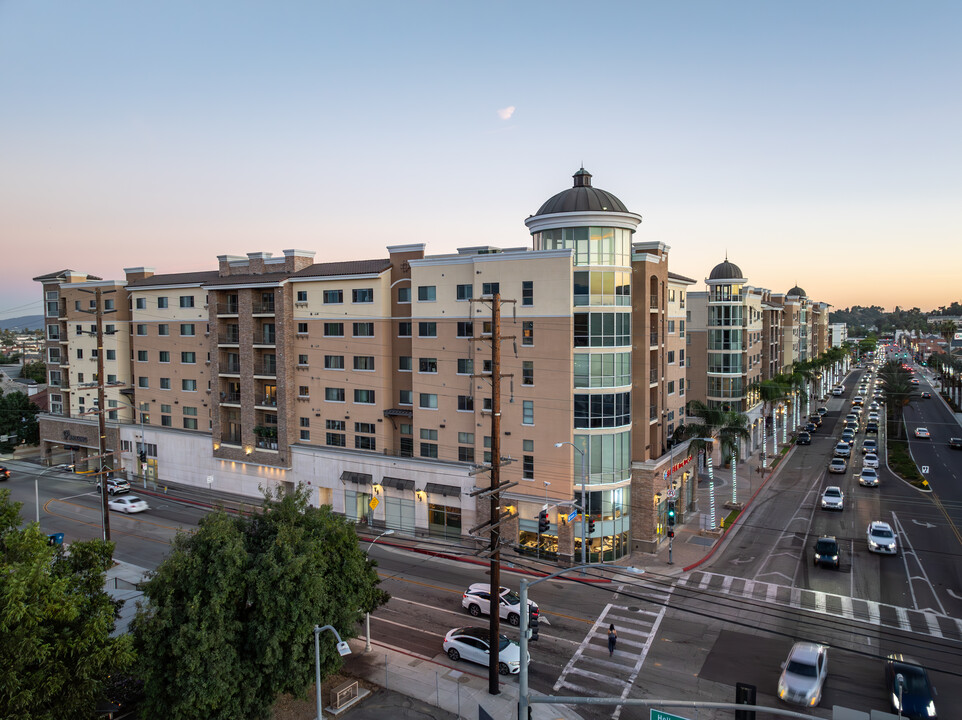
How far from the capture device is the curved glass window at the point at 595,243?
3888 centimetres

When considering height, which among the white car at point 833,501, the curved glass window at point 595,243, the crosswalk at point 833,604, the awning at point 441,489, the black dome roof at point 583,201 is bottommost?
the crosswalk at point 833,604

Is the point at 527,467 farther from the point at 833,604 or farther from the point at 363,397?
the point at 833,604

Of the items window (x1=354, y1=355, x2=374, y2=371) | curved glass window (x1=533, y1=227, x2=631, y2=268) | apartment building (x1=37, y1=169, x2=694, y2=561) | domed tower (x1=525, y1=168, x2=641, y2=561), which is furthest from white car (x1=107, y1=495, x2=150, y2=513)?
curved glass window (x1=533, y1=227, x2=631, y2=268)

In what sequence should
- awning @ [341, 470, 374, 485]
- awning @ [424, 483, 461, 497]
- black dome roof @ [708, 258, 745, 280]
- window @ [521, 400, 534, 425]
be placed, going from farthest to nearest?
black dome roof @ [708, 258, 745, 280] < awning @ [341, 470, 374, 485] < awning @ [424, 483, 461, 497] < window @ [521, 400, 534, 425]

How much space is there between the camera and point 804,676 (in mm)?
23656

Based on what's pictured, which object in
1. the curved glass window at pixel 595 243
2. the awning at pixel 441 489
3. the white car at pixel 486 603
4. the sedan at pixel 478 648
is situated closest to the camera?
the sedan at pixel 478 648

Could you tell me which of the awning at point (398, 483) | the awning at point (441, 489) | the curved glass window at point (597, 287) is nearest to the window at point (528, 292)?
the curved glass window at point (597, 287)

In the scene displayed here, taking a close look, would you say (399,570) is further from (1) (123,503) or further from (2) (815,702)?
(1) (123,503)

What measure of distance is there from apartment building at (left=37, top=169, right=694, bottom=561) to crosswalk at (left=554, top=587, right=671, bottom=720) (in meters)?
6.23

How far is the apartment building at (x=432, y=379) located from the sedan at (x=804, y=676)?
11.4 m

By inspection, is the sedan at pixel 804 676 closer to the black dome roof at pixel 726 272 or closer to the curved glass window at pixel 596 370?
the curved glass window at pixel 596 370

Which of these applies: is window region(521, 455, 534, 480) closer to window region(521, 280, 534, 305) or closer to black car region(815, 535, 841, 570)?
window region(521, 280, 534, 305)

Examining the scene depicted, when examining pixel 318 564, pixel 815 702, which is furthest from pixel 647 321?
pixel 318 564

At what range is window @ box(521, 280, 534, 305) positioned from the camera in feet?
129
